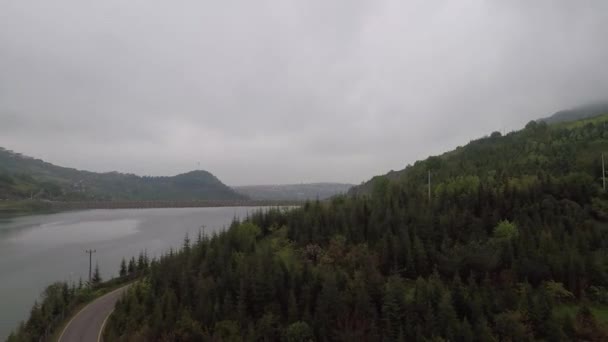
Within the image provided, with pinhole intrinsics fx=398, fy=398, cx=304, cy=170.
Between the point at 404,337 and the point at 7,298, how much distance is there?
43.9m

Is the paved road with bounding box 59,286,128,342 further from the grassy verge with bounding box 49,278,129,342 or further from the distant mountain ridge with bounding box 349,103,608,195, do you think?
the distant mountain ridge with bounding box 349,103,608,195

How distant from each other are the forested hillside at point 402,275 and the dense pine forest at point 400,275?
108mm

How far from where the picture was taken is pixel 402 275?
34594 mm

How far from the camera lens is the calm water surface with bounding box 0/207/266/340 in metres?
46.1

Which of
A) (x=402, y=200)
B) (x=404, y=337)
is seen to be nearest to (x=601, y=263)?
(x=404, y=337)

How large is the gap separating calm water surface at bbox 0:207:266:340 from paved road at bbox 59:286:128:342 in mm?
7052

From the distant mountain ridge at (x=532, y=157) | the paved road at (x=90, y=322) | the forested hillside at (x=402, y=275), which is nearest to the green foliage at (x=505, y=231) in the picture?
the forested hillside at (x=402, y=275)

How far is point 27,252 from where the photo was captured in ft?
227

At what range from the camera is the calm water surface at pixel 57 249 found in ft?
151

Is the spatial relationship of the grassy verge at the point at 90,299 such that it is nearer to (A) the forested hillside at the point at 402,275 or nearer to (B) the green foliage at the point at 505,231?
(A) the forested hillside at the point at 402,275

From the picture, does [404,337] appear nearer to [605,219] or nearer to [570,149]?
[605,219]

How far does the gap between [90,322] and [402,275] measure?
25904 mm

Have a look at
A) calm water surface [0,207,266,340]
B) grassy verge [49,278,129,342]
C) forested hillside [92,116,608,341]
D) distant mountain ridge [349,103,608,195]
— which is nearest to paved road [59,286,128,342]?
grassy verge [49,278,129,342]

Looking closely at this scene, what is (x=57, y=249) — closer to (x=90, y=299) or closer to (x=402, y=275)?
(x=90, y=299)
